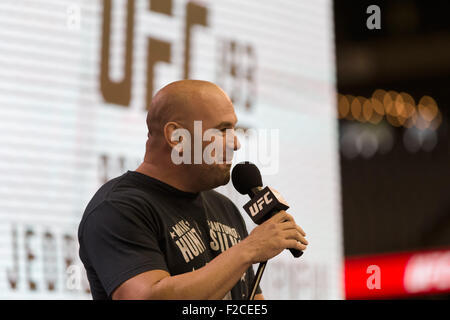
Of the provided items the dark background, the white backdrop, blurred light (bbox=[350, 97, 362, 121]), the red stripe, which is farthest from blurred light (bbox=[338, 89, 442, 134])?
the white backdrop

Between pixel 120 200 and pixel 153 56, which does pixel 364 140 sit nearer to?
pixel 153 56

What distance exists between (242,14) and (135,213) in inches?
83.5

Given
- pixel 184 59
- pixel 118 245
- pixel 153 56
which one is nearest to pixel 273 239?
pixel 118 245

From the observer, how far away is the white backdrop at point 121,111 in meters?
2.51

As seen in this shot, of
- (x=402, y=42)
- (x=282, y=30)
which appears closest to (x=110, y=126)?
(x=282, y=30)

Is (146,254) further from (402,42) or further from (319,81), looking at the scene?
(402,42)

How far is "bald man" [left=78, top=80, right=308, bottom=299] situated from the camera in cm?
141

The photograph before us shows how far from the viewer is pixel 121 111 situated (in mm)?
2801

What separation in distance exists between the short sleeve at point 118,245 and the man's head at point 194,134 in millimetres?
227

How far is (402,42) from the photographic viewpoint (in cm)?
848

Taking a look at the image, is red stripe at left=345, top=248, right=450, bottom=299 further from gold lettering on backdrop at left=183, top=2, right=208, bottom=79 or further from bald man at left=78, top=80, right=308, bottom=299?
bald man at left=78, top=80, right=308, bottom=299

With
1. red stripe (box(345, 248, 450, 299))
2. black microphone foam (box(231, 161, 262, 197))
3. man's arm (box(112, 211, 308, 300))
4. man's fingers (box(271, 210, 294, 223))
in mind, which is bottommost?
red stripe (box(345, 248, 450, 299))
